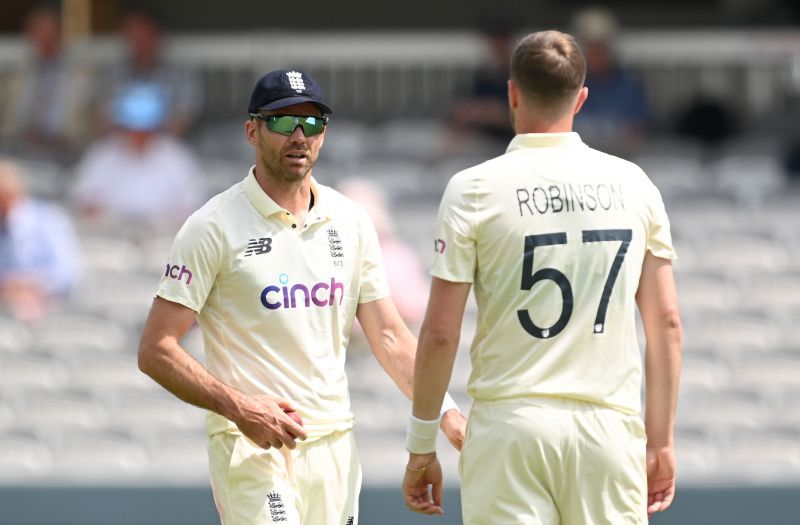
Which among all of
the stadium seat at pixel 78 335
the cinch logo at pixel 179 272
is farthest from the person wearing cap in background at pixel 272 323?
the stadium seat at pixel 78 335

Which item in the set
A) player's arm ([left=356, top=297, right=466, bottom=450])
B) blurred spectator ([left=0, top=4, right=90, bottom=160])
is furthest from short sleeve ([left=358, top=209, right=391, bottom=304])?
blurred spectator ([left=0, top=4, right=90, bottom=160])

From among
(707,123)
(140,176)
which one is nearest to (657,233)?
(140,176)

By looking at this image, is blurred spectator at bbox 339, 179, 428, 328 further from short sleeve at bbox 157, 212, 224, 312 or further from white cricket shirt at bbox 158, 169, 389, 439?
short sleeve at bbox 157, 212, 224, 312

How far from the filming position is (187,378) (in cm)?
457

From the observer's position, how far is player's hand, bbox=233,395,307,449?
4484 millimetres

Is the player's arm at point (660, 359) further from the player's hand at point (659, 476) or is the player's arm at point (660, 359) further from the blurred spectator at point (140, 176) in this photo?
the blurred spectator at point (140, 176)

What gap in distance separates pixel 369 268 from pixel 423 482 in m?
0.80

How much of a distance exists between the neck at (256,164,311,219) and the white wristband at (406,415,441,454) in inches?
32.5

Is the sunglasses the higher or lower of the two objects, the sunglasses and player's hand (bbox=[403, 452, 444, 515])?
the higher

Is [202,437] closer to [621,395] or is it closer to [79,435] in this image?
[79,435]

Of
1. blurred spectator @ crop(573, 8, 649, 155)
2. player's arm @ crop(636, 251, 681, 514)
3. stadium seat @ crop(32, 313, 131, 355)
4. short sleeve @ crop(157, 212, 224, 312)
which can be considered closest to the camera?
player's arm @ crop(636, 251, 681, 514)

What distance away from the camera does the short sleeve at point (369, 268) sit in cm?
495

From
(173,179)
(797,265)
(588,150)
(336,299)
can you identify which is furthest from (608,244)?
(173,179)

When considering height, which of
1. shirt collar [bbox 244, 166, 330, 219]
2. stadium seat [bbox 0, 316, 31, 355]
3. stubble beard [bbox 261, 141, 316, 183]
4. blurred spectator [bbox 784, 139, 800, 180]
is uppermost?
stubble beard [bbox 261, 141, 316, 183]
